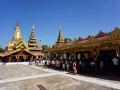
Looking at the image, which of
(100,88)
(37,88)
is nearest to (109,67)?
(100,88)

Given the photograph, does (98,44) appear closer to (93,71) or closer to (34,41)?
(93,71)

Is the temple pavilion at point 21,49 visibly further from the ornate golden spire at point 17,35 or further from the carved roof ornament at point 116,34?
the carved roof ornament at point 116,34

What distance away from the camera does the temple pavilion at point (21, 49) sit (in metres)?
39.5

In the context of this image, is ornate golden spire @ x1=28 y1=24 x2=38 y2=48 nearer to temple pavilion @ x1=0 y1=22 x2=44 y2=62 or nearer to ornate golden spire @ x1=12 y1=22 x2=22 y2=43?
temple pavilion @ x1=0 y1=22 x2=44 y2=62

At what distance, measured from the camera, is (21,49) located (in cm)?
3941

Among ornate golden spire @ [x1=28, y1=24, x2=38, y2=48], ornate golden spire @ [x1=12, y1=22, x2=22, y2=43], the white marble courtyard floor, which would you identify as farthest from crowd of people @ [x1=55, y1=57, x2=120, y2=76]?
ornate golden spire @ [x1=12, y1=22, x2=22, y2=43]

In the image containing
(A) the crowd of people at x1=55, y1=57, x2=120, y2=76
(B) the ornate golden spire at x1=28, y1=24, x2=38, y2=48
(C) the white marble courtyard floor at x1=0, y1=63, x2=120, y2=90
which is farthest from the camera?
(B) the ornate golden spire at x1=28, y1=24, x2=38, y2=48

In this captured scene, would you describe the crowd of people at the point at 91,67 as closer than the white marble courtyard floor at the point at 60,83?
No

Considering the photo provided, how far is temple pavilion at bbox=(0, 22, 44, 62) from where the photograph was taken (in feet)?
130

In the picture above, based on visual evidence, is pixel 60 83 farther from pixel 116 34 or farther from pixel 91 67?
pixel 116 34

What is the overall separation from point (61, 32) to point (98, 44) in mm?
41034

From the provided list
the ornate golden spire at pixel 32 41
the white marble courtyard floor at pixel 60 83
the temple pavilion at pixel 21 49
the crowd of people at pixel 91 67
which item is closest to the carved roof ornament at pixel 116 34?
the crowd of people at pixel 91 67

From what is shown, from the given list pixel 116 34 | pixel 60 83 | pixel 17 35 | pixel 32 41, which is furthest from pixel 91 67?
pixel 17 35

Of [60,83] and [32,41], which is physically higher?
[32,41]
